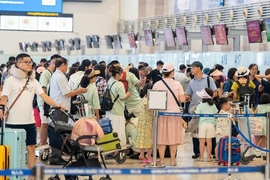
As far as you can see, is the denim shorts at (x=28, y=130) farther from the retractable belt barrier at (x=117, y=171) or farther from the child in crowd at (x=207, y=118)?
the child in crowd at (x=207, y=118)

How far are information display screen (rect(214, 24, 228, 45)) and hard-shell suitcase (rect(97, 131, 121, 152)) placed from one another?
10515mm

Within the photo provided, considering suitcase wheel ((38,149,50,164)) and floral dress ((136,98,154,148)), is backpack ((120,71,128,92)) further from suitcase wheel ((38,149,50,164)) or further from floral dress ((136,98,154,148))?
suitcase wheel ((38,149,50,164))

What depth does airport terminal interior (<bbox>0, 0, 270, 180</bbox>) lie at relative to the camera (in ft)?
35.0

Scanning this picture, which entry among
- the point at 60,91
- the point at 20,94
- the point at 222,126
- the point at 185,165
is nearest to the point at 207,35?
the point at 222,126

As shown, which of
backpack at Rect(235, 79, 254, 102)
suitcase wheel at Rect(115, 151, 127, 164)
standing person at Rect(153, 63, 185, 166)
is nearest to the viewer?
standing person at Rect(153, 63, 185, 166)

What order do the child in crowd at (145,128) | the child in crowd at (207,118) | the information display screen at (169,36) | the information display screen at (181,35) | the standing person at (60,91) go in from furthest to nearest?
the information display screen at (169,36), the information display screen at (181,35), the child in crowd at (207,118), the child in crowd at (145,128), the standing person at (60,91)

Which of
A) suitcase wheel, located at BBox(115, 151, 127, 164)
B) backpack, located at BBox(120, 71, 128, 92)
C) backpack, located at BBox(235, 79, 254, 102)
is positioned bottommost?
suitcase wheel, located at BBox(115, 151, 127, 164)

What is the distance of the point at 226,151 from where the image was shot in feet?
34.0

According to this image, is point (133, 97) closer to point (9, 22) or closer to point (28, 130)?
point (28, 130)

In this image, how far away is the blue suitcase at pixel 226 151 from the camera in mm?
10312

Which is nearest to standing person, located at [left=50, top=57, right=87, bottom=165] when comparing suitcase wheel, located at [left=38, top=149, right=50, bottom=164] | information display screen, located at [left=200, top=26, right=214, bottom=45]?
suitcase wheel, located at [left=38, top=149, right=50, bottom=164]

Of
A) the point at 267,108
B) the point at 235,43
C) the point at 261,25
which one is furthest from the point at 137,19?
the point at 267,108

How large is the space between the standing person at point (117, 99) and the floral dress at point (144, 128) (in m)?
0.31

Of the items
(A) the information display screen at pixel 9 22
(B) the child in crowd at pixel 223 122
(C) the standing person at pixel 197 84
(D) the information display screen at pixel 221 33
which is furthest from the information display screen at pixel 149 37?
(B) the child in crowd at pixel 223 122
